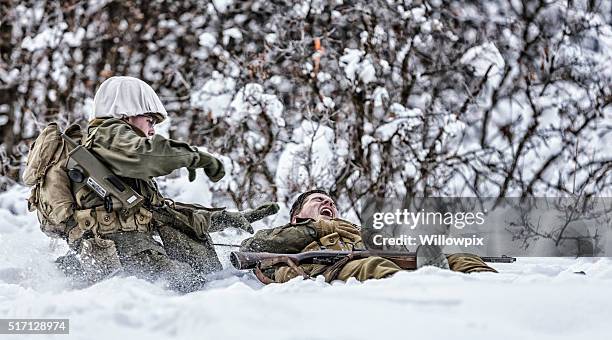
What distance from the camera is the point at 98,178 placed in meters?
3.71

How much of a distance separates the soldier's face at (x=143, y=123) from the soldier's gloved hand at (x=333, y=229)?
41.1 inches

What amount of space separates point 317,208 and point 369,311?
7.25 ft

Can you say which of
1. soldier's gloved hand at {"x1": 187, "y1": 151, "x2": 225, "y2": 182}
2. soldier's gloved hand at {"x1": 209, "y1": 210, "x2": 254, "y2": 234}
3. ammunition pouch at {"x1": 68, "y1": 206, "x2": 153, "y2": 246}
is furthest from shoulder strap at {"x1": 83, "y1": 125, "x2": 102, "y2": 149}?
soldier's gloved hand at {"x1": 209, "y1": 210, "x2": 254, "y2": 234}

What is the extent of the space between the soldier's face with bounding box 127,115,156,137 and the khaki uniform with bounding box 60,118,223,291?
12 cm

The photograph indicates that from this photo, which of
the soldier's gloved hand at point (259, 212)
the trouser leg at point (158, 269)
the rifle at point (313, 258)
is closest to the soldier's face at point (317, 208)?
the soldier's gloved hand at point (259, 212)

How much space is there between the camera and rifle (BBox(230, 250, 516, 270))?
3.78 meters

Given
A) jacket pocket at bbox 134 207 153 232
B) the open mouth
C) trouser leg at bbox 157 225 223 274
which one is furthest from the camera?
the open mouth

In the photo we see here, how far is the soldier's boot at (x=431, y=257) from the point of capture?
11.7 feet

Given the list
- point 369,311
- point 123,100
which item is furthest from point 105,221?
point 369,311

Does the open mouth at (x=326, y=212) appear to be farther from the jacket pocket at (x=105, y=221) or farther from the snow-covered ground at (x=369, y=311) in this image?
the snow-covered ground at (x=369, y=311)

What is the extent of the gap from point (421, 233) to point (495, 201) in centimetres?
139

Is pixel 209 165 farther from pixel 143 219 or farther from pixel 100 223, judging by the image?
pixel 100 223

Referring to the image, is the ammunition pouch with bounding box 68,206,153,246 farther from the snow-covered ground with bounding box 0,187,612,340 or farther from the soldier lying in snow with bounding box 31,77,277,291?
the snow-covered ground with bounding box 0,187,612,340

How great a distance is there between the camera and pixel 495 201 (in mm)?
5395
